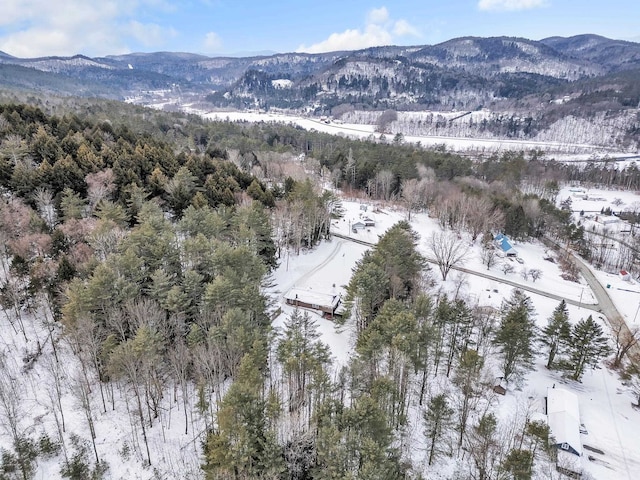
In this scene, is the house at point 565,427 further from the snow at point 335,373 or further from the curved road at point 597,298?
the curved road at point 597,298

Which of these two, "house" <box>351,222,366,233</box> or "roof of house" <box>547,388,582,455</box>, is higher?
"house" <box>351,222,366,233</box>

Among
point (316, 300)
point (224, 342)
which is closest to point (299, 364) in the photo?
point (224, 342)

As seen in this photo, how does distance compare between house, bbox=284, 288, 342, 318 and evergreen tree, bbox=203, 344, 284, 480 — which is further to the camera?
house, bbox=284, 288, 342, 318

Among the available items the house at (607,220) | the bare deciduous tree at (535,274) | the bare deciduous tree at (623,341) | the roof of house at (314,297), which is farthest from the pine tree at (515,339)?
the house at (607,220)

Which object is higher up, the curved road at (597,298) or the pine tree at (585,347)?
the pine tree at (585,347)

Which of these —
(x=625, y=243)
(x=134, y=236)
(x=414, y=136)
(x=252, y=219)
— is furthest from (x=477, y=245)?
(x=414, y=136)

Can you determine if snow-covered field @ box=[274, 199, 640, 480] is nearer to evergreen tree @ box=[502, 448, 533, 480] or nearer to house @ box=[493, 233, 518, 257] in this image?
house @ box=[493, 233, 518, 257]

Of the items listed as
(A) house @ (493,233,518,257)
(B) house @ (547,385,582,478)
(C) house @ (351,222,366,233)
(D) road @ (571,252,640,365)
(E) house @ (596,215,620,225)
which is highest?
(C) house @ (351,222,366,233)

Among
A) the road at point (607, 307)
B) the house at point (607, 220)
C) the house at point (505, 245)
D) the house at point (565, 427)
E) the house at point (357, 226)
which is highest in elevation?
the house at point (357, 226)

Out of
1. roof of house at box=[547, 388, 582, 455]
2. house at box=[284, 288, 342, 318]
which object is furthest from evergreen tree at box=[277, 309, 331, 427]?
roof of house at box=[547, 388, 582, 455]

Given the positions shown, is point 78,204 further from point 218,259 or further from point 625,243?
point 625,243
